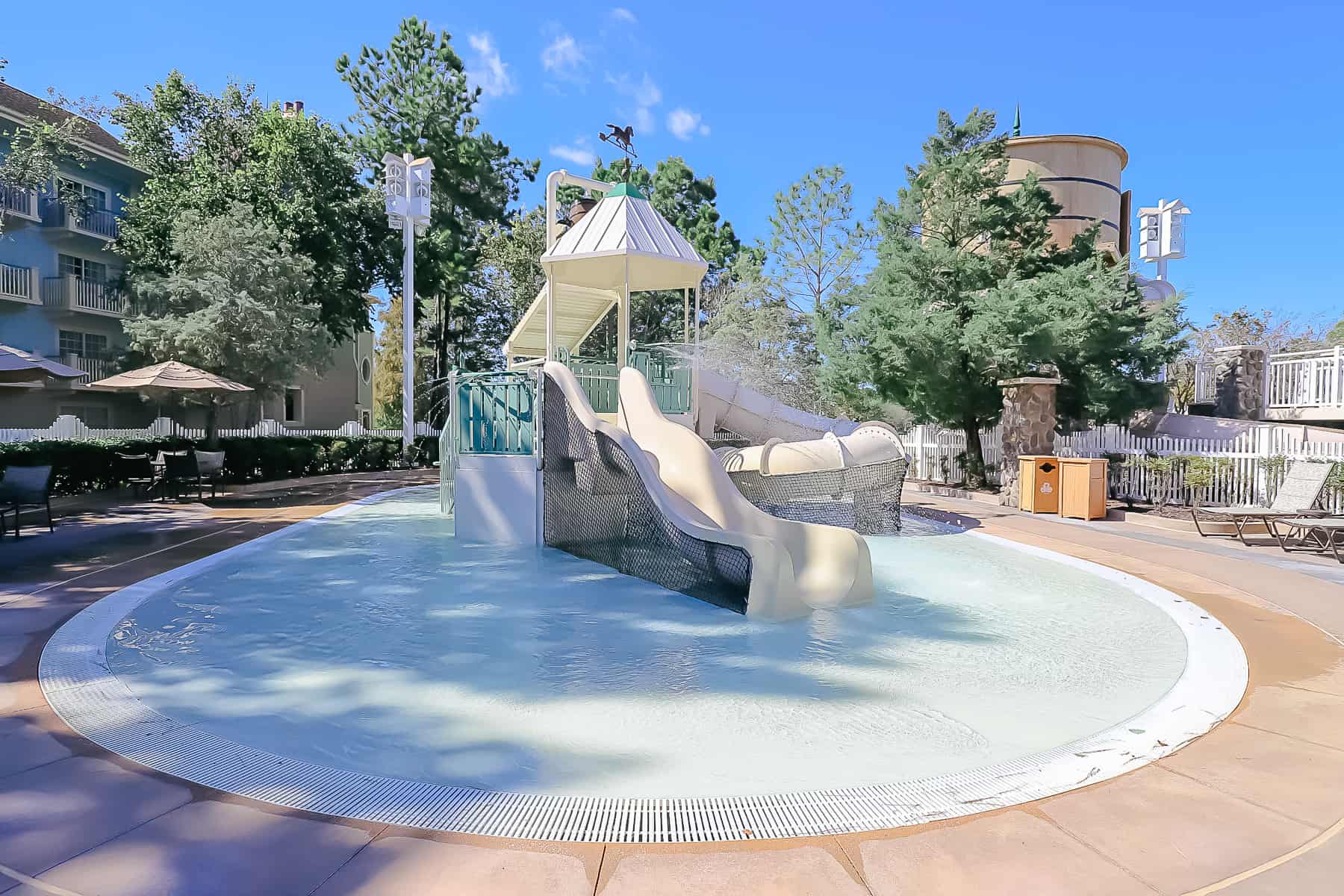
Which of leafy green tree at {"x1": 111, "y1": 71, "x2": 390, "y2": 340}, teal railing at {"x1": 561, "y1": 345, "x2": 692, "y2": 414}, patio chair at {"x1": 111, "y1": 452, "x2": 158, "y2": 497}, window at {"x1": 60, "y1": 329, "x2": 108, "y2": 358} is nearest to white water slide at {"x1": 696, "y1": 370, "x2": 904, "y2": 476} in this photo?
teal railing at {"x1": 561, "y1": 345, "x2": 692, "y2": 414}

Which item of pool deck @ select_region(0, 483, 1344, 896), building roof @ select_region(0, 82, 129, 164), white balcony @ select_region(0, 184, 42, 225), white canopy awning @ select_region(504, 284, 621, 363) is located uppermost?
building roof @ select_region(0, 82, 129, 164)

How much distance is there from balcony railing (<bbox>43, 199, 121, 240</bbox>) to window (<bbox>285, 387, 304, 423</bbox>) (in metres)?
9.54

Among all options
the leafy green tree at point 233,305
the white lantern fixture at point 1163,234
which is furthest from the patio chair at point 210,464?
the white lantern fixture at point 1163,234

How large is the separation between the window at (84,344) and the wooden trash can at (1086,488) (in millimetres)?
30675

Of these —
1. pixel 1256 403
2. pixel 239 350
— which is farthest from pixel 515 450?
pixel 1256 403

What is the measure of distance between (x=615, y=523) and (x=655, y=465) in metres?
0.94

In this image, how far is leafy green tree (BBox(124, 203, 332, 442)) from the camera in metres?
21.0

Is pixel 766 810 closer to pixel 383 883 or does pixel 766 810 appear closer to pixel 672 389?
pixel 383 883

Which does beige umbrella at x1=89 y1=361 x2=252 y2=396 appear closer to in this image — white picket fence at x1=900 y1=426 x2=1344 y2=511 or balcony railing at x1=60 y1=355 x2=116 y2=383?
balcony railing at x1=60 y1=355 x2=116 y2=383

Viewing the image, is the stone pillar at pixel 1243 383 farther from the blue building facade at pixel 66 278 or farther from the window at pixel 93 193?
the window at pixel 93 193

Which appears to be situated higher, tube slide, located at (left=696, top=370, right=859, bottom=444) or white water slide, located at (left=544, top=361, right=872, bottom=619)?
tube slide, located at (left=696, top=370, right=859, bottom=444)

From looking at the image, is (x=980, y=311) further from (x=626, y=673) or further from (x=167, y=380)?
(x=167, y=380)

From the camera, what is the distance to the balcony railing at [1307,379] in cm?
1672

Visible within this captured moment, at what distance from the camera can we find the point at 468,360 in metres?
39.0
